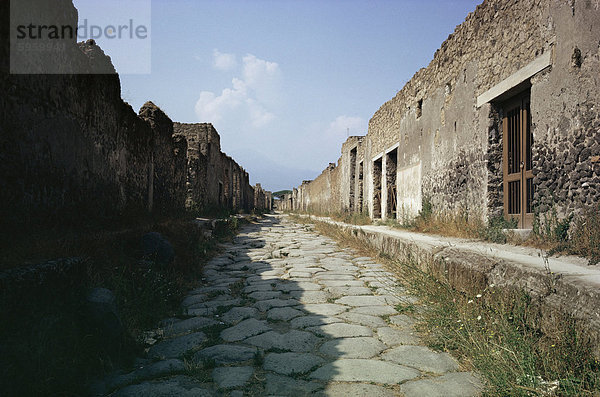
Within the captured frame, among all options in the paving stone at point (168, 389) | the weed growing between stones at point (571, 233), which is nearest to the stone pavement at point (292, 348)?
the paving stone at point (168, 389)

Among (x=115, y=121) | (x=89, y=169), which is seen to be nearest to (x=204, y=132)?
(x=115, y=121)

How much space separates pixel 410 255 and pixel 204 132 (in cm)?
1015

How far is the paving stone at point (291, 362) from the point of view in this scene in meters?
2.04

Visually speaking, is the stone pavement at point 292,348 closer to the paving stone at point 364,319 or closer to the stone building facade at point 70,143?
the paving stone at point 364,319

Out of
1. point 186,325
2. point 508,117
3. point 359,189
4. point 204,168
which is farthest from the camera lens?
point 359,189

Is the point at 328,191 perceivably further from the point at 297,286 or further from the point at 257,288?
the point at 257,288

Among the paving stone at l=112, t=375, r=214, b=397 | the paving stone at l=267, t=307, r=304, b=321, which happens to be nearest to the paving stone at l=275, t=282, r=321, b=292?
the paving stone at l=267, t=307, r=304, b=321

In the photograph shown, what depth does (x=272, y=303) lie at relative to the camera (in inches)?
134

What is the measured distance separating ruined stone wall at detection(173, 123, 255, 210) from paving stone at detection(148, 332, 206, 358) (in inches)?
312

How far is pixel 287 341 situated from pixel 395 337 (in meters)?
0.72

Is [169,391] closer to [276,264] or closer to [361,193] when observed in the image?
[276,264]

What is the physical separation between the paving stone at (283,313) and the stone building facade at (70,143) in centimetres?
183

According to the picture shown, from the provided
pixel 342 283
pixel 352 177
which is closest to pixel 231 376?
pixel 342 283

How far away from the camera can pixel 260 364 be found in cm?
212
